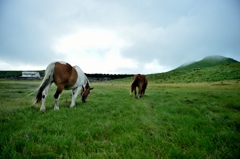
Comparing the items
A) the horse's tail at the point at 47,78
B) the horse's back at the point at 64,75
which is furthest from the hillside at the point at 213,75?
the horse's tail at the point at 47,78

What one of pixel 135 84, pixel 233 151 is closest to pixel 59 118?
pixel 233 151

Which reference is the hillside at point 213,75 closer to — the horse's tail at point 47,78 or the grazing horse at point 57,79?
the grazing horse at point 57,79

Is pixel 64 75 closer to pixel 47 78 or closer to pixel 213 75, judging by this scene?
pixel 47 78

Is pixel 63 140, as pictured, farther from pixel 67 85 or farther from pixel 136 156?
pixel 67 85

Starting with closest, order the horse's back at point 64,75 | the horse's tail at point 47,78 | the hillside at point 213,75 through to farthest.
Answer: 1. the horse's tail at point 47,78
2. the horse's back at point 64,75
3. the hillside at point 213,75

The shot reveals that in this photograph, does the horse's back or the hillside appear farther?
the hillside

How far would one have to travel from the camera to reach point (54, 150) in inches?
106

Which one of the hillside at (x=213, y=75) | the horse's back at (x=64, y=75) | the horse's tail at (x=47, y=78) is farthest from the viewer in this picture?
the hillside at (x=213, y=75)

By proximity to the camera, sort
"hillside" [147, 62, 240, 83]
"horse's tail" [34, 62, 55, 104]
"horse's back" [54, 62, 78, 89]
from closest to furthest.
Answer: "horse's tail" [34, 62, 55, 104] → "horse's back" [54, 62, 78, 89] → "hillside" [147, 62, 240, 83]

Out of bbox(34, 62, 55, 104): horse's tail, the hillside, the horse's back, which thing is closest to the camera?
bbox(34, 62, 55, 104): horse's tail

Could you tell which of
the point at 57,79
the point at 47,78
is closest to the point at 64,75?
the point at 57,79

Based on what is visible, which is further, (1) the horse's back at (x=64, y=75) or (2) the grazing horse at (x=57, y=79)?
(1) the horse's back at (x=64, y=75)

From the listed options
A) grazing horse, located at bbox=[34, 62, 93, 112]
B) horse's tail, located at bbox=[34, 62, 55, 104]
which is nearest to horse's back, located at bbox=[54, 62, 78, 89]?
grazing horse, located at bbox=[34, 62, 93, 112]

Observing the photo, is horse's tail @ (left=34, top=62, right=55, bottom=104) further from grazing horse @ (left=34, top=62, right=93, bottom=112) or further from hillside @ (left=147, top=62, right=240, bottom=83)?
hillside @ (left=147, top=62, right=240, bottom=83)
